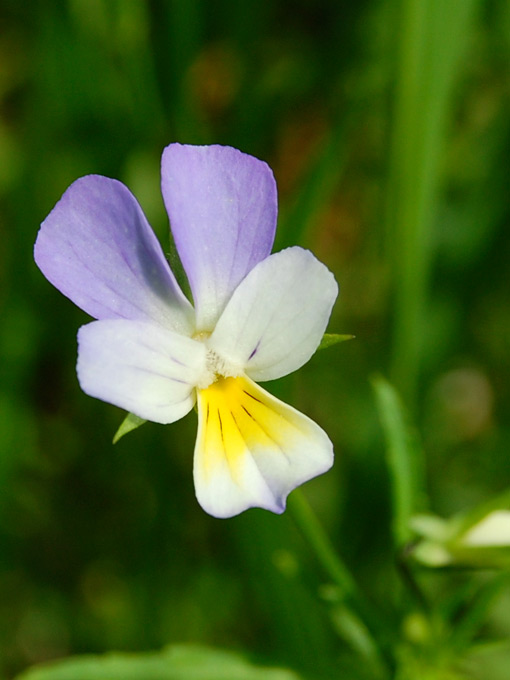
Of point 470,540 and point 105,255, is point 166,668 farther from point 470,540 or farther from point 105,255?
point 105,255

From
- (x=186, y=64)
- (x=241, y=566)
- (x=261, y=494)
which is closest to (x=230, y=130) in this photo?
(x=186, y=64)

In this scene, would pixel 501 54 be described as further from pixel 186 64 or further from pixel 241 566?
pixel 241 566

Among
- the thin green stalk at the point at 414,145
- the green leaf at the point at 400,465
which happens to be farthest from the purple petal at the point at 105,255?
the thin green stalk at the point at 414,145

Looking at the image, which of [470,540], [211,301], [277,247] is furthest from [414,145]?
[211,301]

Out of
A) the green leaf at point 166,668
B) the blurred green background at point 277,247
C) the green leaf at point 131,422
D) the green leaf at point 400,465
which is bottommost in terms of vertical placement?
the green leaf at point 166,668

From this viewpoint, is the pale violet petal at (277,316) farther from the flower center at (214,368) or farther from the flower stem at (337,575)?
the flower stem at (337,575)
